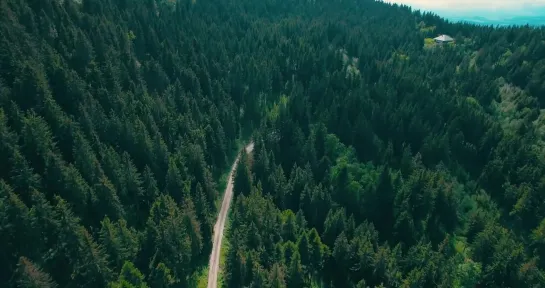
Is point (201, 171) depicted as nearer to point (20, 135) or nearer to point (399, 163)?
point (20, 135)

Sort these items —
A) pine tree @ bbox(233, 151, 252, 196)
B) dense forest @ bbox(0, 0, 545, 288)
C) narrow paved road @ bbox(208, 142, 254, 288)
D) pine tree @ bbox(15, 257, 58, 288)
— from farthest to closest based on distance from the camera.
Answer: pine tree @ bbox(233, 151, 252, 196), narrow paved road @ bbox(208, 142, 254, 288), dense forest @ bbox(0, 0, 545, 288), pine tree @ bbox(15, 257, 58, 288)

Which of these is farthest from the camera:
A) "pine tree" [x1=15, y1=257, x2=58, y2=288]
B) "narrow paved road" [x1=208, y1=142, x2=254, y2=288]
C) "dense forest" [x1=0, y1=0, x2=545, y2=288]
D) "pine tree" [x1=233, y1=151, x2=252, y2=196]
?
"pine tree" [x1=233, y1=151, x2=252, y2=196]

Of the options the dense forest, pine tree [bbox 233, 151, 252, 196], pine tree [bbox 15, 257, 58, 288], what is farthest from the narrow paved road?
pine tree [bbox 15, 257, 58, 288]

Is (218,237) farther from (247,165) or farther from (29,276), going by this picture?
(29,276)

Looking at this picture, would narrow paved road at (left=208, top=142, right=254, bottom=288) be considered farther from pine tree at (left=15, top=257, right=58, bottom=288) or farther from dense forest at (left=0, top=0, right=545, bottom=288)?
pine tree at (left=15, top=257, right=58, bottom=288)

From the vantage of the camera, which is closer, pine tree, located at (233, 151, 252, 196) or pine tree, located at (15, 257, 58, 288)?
pine tree, located at (15, 257, 58, 288)

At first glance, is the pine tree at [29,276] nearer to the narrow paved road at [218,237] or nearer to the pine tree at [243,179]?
the narrow paved road at [218,237]

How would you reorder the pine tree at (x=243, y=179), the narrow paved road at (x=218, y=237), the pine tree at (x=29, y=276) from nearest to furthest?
the pine tree at (x=29, y=276)
the narrow paved road at (x=218, y=237)
the pine tree at (x=243, y=179)

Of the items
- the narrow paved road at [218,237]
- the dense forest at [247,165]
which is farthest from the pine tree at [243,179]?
the narrow paved road at [218,237]

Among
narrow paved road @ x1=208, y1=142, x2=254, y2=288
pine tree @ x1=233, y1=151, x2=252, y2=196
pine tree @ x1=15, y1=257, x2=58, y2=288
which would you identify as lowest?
narrow paved road @ x1=208, y1=142, x2=254, y2=288

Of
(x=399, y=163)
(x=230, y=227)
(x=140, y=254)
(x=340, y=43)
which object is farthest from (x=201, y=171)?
(x=340, y=43)
